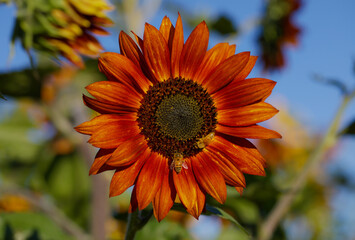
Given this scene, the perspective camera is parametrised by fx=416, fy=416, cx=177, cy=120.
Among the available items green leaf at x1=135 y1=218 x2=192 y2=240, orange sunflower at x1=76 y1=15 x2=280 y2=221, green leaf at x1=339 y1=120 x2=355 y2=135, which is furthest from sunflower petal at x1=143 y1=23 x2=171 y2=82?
green leaf at x1=339 y1=120 x2=355 y2=135

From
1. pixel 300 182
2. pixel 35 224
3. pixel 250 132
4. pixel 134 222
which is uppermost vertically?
pixel 250 132

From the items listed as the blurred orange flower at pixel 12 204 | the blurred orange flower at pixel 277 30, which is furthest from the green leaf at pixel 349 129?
the blurred orange flower at pixel 12 204

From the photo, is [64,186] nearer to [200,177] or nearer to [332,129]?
[332,129]

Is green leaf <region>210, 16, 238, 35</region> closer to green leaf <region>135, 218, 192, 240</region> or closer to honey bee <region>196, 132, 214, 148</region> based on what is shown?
green leaf <region>135, 218, 192, 240</region>

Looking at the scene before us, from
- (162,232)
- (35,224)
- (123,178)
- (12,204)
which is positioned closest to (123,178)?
(123,178)

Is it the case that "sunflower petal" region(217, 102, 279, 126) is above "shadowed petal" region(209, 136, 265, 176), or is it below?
above

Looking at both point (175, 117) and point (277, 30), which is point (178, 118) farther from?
point (277, 30)
